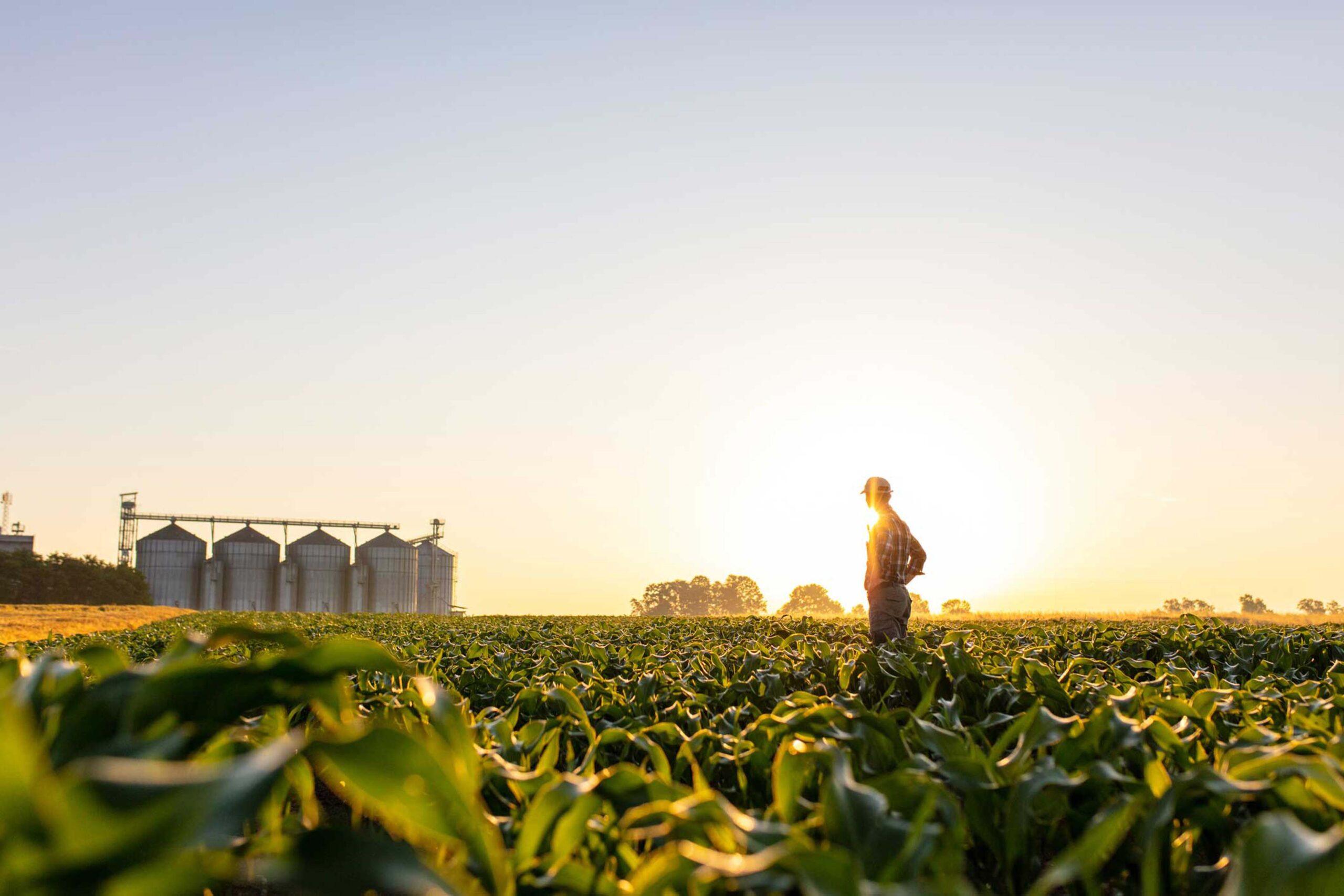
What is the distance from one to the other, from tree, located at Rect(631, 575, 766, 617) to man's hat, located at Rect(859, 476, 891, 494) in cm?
10885

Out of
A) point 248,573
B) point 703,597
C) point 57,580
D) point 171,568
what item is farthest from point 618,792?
point 703,597

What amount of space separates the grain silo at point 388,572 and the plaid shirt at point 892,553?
65.9 metres

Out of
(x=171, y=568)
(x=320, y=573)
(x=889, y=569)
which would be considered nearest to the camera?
(x=889, y=569)

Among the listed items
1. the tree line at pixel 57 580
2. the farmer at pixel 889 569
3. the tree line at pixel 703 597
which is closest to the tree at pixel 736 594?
the tree line at pixel 703 597

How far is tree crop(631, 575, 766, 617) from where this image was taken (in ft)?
391

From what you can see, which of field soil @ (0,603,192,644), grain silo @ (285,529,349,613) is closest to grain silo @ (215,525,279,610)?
grain silo @ (285,529,349,613)

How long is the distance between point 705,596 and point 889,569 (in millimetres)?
113996

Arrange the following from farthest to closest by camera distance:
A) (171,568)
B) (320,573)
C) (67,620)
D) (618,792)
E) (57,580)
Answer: (320,573) < (171,568) < (57,580) < (67,620) < (618,792)

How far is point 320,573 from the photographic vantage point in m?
70.8

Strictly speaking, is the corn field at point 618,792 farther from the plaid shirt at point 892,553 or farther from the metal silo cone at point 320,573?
the metal silo cone at point 320,573

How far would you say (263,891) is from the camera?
2408mm

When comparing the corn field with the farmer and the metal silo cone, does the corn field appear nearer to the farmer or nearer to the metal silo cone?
the farmer

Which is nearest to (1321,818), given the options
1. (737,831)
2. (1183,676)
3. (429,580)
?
(737,831)

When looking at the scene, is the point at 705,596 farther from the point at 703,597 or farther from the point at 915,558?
the point at 915,558
